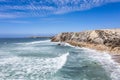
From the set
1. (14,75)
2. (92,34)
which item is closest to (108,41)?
(92,34)

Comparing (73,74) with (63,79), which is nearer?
(63,79)

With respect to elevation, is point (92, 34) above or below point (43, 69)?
above

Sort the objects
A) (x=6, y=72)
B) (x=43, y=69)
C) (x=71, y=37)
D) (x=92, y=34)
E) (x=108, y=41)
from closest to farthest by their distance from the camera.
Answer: (x=6, y=72) → (x=43, y=69) → (x=108, y=41) → (x=92, y=34) → (x=71, y=37)

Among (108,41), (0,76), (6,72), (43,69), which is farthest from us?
(108,41)

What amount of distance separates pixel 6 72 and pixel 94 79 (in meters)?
9.51

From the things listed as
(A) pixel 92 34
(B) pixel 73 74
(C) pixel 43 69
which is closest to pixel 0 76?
(C) pixel 43 69

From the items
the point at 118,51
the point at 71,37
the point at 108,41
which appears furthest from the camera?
the point at 71,37

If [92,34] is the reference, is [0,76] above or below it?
below

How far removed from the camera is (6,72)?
22328 mm

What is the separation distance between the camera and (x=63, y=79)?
1970cm

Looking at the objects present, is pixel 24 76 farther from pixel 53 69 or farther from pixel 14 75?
pixel 53 69

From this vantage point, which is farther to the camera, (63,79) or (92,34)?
(92,34)

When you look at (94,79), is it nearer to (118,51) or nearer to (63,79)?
(63,79)

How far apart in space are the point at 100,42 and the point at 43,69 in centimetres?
3318
